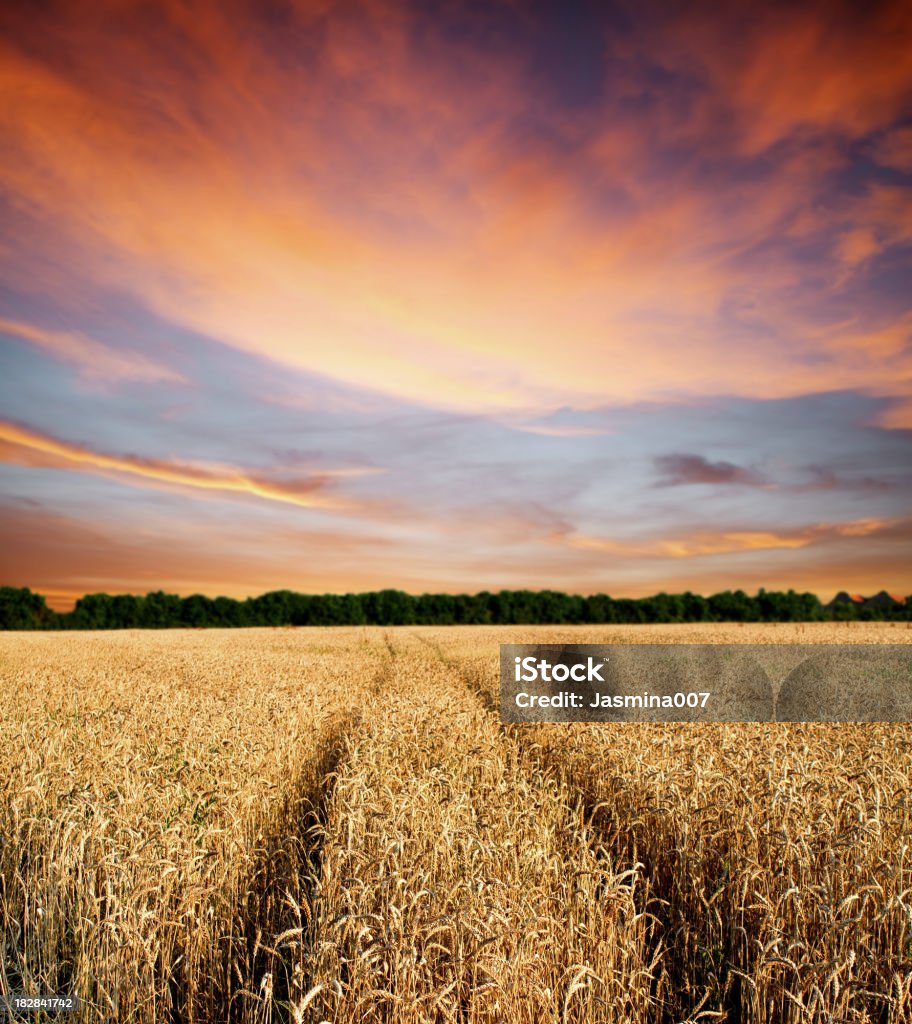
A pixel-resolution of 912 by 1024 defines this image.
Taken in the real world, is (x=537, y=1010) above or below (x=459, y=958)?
below

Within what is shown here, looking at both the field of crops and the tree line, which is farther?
the tree line

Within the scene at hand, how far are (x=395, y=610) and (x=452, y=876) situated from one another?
10690 centimetres

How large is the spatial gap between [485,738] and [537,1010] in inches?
244

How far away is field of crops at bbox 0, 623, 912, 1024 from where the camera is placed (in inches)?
176

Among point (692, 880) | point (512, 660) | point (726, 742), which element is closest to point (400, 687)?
point (512, 660)

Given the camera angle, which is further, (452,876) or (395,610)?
(395,610)

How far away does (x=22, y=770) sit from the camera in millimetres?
8188

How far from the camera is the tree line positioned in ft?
357

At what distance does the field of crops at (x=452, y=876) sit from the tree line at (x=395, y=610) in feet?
327

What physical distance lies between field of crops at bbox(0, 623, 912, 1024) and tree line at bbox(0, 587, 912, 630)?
327 ft

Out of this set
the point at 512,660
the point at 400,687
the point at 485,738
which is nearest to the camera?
the point at 485,738

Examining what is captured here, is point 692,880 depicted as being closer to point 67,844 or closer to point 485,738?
point 485,738

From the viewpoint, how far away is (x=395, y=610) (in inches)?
4377

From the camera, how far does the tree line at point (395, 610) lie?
357 feet
